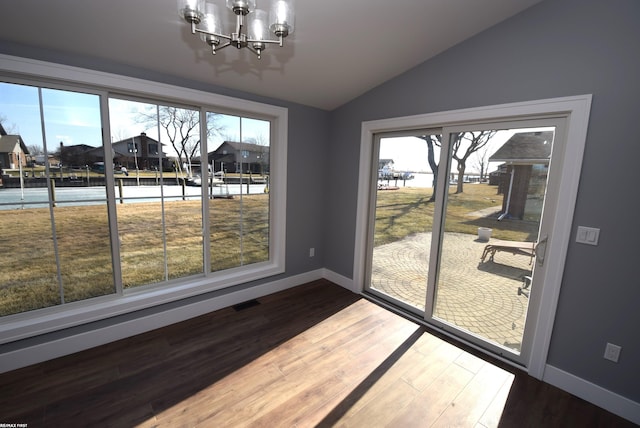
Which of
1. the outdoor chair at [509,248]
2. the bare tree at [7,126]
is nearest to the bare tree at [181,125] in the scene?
the bare tree at [7,126]

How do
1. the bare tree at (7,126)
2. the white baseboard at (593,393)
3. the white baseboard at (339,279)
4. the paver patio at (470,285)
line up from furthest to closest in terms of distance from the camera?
the white baseboard at (339,279)
the paver patio at (470,285)
the bare tree at (7,126)
the white baseboard at (593,393)

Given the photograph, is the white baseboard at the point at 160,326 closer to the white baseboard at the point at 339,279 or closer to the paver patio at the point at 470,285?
the paver patio at the point at 470,285

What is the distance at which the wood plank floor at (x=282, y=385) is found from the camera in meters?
1.78

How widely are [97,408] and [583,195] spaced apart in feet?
12.1

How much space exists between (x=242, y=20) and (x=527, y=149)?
2.37 metres

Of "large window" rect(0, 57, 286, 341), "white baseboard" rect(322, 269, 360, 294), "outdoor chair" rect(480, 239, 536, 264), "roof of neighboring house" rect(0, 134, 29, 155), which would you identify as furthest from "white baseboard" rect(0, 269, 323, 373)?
"outdoor chair" rect(480, 239, 536, 264)

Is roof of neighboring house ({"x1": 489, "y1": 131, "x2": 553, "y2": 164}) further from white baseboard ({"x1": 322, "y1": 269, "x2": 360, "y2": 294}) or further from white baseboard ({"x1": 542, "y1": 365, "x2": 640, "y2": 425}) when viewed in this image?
white baseboard ({"x1": 322, "y1": 269, "x2": 360, "y2": 294})

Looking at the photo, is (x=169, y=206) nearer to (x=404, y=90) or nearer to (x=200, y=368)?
(x=200, y=368)

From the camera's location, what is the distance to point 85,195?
2.31 meters

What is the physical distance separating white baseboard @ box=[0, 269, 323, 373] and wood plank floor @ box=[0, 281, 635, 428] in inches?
2.9

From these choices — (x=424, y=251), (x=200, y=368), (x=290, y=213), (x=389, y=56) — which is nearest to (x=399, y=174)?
(x=424, y=251)

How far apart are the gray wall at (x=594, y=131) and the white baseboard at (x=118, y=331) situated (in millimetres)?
3010

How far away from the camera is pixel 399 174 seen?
322cm

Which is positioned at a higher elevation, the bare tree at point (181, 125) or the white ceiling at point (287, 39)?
the white ceiling at point (287, 39)
